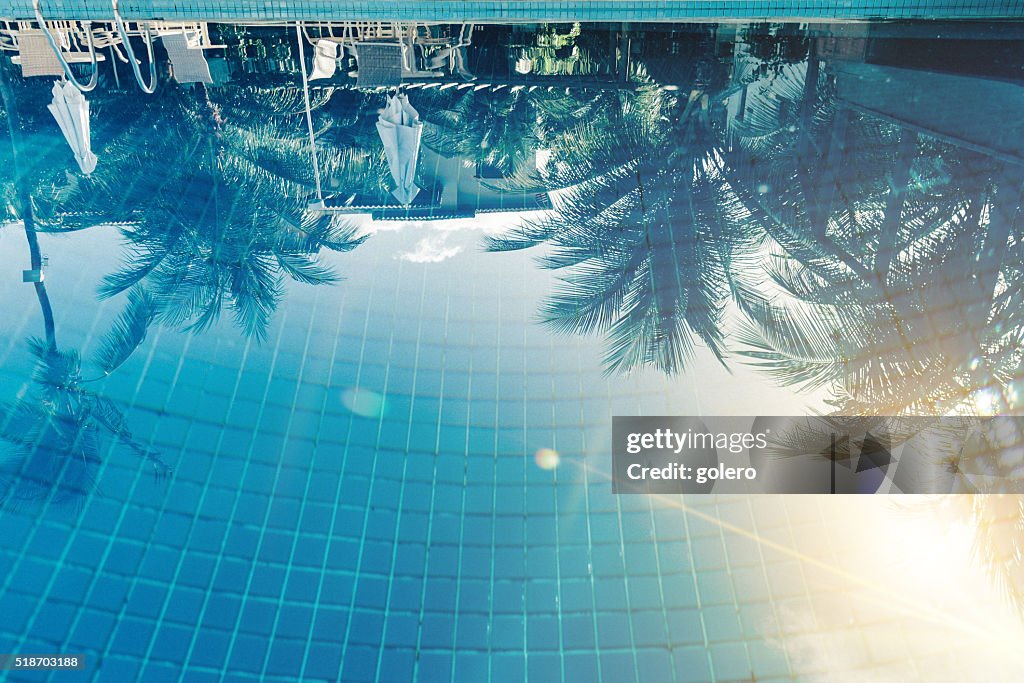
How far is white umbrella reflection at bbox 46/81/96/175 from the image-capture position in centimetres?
565

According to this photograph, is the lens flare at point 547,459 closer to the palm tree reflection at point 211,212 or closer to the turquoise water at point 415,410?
the turquoise water at point 415,410

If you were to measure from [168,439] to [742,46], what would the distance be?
Result: 23.3 ft

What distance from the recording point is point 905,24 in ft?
27.5

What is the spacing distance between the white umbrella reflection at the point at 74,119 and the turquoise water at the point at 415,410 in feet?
0.53

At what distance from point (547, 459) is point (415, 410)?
61 centimetres

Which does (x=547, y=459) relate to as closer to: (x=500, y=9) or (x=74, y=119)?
(x=74, y=119)

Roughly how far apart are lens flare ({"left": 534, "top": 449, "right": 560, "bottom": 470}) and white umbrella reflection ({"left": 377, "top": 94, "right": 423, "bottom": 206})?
2.74m

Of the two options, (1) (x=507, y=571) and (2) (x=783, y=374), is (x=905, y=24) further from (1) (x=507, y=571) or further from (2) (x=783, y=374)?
(1) (x=507, y=571)

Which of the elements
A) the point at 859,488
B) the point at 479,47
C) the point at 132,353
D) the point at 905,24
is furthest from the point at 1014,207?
the point at 479,47

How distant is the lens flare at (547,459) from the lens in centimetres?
309

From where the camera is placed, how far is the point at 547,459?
3121 millimetres

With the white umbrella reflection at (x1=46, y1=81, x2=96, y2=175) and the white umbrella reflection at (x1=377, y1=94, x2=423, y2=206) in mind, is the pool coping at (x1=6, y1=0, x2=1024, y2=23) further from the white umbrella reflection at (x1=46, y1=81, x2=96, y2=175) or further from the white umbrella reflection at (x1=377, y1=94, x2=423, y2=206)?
the white umbrella reflection at (x1=377, y1=94, x2=423, y2=206)

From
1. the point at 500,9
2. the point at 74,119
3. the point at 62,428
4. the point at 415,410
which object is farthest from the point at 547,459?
the point at 500,9

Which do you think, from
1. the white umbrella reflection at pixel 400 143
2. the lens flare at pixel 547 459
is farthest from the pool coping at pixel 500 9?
the lens flare at pixel 547 459
